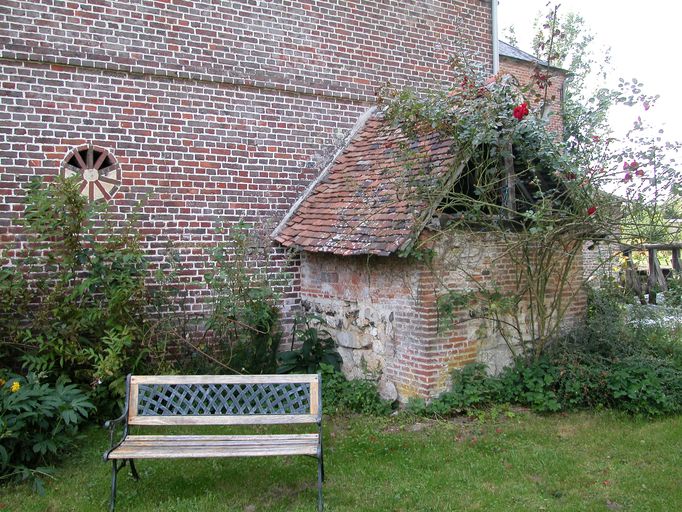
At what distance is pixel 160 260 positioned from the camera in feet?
22.7

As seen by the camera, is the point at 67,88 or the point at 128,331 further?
the point at 67,88

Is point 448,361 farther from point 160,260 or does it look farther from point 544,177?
point 160,260

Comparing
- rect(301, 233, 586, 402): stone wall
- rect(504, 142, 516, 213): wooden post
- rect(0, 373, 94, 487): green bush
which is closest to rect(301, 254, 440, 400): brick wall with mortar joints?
rect(301, 233, 586, 402): stone wall

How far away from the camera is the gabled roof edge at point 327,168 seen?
7700 millimetres

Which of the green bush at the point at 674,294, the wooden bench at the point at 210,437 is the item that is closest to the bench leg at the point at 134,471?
the wooden bench at the point at 210,437

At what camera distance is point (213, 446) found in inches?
171

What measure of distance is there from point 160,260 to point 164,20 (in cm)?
286

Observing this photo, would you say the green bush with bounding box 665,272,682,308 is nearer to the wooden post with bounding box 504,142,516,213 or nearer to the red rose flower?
the wooden post with bounding box 504,142,516,213

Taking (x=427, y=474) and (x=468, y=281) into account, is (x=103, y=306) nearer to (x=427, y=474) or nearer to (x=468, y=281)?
(x=427, y=474)

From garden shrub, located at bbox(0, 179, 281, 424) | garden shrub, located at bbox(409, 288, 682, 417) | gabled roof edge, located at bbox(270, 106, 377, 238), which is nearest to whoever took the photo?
garden shrub, located at bbox(0, 179, 281, 424)

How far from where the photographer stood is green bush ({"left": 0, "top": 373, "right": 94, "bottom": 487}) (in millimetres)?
4656

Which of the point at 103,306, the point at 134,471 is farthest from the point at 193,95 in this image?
the point at 134,471

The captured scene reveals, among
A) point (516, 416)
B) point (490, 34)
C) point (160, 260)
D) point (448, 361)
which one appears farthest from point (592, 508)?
point (490, 34)

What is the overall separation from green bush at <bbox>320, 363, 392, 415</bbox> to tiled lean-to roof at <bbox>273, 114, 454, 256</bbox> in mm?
1523
